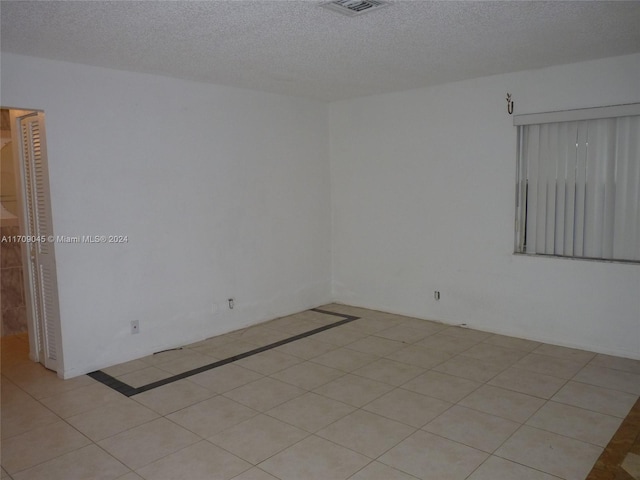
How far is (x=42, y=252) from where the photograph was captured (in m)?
4.21

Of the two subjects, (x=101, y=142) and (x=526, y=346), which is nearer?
(x=101, y=142)

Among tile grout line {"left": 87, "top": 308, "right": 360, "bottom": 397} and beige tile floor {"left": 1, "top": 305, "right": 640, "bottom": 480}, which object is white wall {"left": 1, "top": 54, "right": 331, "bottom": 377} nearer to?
tile grout line {"left": 87, "top": 308, "right": 360, "bottom": 397}

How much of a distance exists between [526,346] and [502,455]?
6.68ft

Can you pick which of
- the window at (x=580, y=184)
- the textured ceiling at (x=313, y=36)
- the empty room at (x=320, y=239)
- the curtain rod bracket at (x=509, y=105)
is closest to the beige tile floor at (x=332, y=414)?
the empty room at (x=320, y=239)

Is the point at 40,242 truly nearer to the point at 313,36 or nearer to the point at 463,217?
the point at 313,36

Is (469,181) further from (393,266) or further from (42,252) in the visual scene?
(42,252)

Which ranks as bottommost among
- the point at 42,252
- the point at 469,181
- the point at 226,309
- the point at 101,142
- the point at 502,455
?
the point at 502,455

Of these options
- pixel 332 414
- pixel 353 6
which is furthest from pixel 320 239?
pixel 353 6

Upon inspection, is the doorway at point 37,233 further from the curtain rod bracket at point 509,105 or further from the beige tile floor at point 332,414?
the curtain rod bracket at point 509,105

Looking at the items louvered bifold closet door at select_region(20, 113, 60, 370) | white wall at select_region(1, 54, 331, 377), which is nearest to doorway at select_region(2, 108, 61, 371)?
louvered bifold closet door at select_region(20, 113, 60, 370)

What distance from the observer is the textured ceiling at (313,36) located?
9.44 ft

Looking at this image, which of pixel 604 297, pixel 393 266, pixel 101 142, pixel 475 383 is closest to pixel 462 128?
pixel 393 266

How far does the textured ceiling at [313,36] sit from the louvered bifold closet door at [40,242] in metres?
0.72

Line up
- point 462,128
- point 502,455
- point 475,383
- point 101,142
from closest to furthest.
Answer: point 502,455
point 475,383
point 101,142
point 462,128
